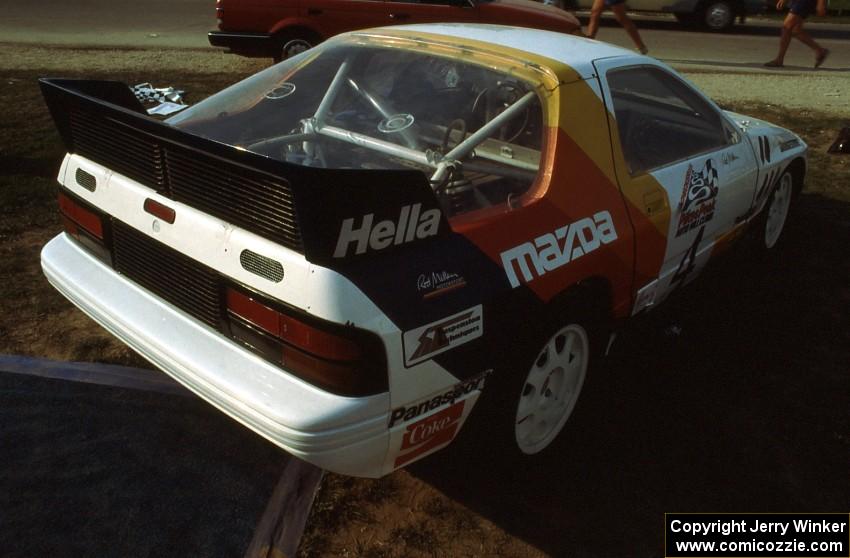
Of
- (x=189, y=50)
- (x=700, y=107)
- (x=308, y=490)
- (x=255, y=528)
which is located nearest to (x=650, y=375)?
(x=700, y=107)

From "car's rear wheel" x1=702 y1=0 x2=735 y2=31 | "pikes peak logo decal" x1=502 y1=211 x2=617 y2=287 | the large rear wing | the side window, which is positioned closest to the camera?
the large rear wing

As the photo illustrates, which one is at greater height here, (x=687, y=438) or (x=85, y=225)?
(x=85, y=225)

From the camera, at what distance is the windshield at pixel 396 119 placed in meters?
2.79

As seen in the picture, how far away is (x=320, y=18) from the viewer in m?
9.52

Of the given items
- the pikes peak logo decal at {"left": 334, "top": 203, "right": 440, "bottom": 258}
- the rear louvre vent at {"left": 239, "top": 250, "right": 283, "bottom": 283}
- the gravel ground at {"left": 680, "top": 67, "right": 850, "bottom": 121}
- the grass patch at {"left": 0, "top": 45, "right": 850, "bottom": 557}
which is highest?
the pikes peak logo decal at {"left": 334, "top": 203, "right": 440, "bottom": 258}

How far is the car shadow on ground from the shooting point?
8.93ft

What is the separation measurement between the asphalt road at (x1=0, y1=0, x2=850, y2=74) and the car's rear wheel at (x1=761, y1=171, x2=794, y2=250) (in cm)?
711

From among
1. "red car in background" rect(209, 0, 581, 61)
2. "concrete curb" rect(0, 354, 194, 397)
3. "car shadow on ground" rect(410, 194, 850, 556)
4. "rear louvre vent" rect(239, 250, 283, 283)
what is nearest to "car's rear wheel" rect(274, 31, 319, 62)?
"red car in background" rect(209, 0, 581, 61)

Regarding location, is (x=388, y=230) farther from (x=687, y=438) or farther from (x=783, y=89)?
(x=783, y=89)

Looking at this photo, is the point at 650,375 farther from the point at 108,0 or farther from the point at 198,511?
the point at 108,0

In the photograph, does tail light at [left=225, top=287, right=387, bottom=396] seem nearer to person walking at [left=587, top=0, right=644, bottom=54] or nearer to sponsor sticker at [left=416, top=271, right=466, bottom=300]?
sponsor sticker at [left=416, top=271, right=466, bottom=300]

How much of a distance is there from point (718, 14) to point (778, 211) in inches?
478

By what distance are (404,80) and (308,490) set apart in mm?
1634

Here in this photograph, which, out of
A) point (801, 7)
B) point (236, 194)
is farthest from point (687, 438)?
point (801, 7)
